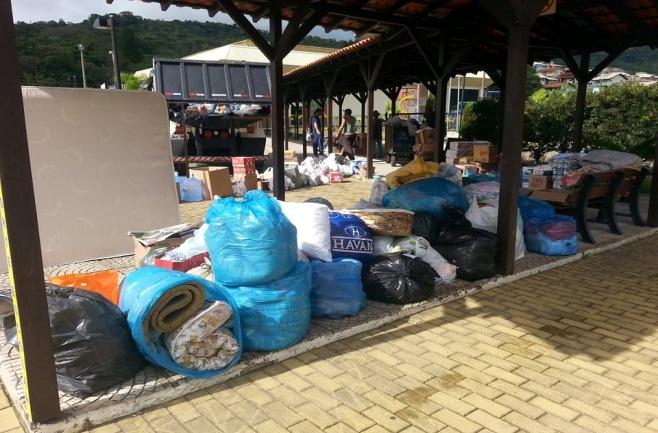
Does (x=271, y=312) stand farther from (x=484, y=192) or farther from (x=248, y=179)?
(x=248, y=179)

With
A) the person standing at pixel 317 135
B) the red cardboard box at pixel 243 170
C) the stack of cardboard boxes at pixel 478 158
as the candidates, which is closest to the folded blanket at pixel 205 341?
the red cardboard box at pixel 243 170

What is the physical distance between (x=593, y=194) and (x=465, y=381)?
4.02 meters

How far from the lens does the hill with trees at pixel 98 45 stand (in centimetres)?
4478

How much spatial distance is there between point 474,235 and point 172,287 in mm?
2822

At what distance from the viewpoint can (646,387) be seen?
2.79m

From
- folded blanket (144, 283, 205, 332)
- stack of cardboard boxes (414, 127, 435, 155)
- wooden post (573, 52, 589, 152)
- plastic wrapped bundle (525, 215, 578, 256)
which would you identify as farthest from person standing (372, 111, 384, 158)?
folded blanket (144, 283, 205, 332)

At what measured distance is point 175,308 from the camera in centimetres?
266

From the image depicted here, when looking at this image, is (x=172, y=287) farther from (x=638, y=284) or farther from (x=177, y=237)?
(x=638, y=284)

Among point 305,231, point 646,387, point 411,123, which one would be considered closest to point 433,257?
point 305,231

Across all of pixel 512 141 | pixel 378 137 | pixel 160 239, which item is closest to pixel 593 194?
pixel 512 141

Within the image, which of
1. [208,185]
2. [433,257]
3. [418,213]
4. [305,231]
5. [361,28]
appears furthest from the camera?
[208,185]

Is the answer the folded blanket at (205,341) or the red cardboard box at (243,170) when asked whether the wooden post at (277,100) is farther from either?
the folded blanket at (205,341)

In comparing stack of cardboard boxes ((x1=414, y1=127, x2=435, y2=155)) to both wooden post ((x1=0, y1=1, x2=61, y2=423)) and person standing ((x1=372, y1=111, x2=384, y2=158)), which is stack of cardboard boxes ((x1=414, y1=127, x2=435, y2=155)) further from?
wooden post ((x1=0, y1=1, x2=61, y2=423))

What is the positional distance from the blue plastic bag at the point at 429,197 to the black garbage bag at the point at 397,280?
0.93m
